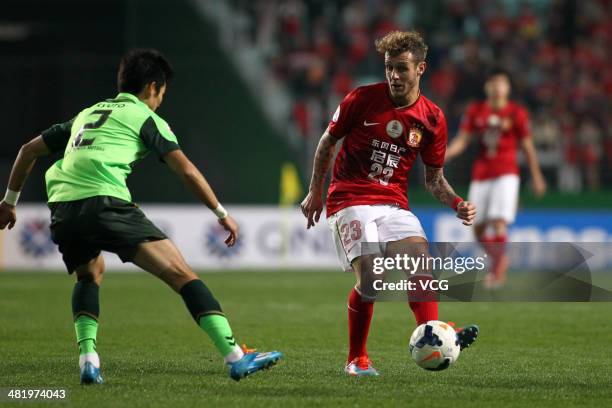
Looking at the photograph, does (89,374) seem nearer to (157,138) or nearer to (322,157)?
(157,138)

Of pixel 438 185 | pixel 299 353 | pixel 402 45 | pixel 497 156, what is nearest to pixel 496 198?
pixel 497 156

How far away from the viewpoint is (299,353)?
775 cm

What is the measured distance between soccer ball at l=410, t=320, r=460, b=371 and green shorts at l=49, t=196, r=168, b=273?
1643 millimetres

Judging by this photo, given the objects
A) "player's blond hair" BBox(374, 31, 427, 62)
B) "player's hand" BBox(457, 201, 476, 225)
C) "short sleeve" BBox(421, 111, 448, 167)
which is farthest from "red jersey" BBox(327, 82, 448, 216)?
"player's hand" BBox(457, 201, 476, 225)

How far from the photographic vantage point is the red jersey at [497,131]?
42.5 ft

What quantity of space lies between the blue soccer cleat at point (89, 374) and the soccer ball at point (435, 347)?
1.86 metres

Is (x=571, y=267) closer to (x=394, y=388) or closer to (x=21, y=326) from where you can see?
(x=394, y=388)

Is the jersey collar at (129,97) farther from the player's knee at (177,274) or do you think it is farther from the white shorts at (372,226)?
the white shorts at (372,226)

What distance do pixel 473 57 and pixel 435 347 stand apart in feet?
49.0

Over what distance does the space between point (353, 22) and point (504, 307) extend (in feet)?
37.3

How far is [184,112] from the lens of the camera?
18.1m

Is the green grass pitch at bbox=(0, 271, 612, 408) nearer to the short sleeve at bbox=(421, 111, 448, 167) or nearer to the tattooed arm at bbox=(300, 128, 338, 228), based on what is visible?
the tattooed arm at bbox=(300, 128, 338, 228)

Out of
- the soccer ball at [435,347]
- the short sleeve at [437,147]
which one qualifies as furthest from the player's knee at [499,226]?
the soccer ball at [435,347]

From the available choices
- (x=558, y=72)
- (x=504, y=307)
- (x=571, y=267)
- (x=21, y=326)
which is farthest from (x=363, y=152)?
(x=558, y=72)
